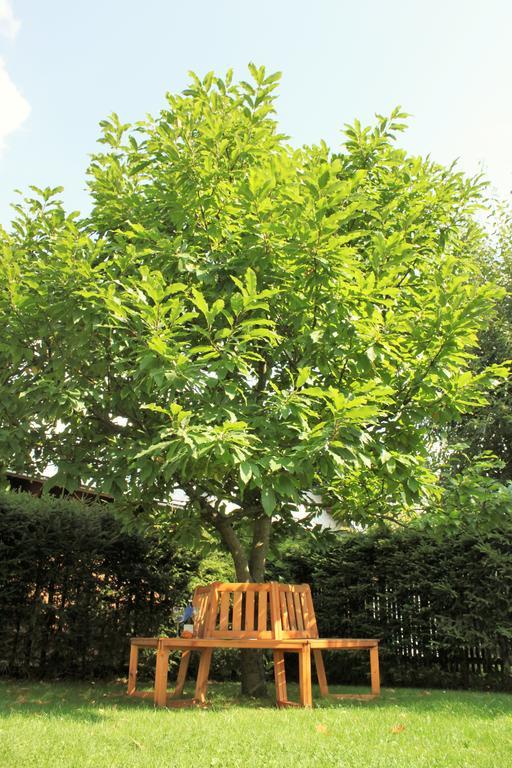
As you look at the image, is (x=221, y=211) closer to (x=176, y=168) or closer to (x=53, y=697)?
(x=176, y=168)

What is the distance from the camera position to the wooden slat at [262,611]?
7102mm

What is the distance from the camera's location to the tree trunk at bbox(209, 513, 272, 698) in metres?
8.19

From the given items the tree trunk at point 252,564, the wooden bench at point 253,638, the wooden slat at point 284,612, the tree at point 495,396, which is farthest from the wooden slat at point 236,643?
the tree at point 495,396

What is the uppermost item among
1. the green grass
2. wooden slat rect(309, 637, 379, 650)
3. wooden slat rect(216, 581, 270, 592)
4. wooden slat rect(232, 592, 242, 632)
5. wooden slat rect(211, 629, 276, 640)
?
wooden slat rect(216, 581, 270, 592)

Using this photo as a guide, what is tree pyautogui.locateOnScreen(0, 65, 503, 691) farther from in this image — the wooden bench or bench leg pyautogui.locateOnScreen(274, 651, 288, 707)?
bench leg pyautogui.locateOnScreen(274, 651, 288, 707)

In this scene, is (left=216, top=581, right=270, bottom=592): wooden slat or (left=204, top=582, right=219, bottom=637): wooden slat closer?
(left=204, top=582, right=219, bottom=637): wooden slat

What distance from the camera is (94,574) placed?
1033cm

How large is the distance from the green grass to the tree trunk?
0.83 meters

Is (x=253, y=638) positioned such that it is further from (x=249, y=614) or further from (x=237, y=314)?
(x=237, y=314)

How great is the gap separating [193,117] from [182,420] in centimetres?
346

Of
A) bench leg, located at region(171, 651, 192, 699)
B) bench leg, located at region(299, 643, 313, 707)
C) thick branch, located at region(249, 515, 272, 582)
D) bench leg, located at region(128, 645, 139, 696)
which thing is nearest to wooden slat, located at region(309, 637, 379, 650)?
bench leg, located at region(299, 643, 313, 707)

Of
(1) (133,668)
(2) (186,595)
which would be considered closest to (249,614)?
(1) (133,668)

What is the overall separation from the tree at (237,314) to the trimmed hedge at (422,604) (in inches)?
111

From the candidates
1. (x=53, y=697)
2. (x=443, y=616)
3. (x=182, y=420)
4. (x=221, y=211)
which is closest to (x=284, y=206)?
(x=221, y=211)
